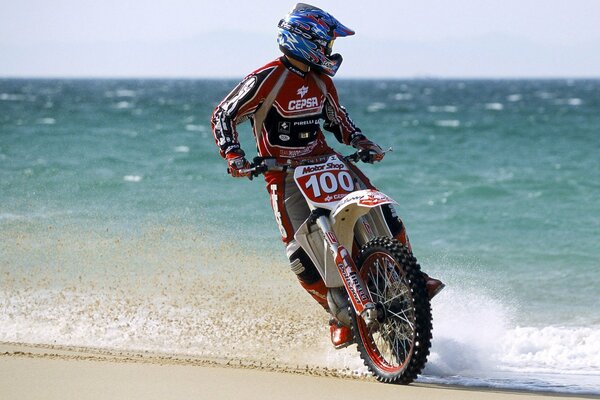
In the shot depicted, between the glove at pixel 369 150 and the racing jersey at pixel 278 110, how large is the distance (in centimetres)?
23

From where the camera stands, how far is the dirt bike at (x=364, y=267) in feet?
18.7

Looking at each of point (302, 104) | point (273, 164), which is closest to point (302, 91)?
point (302, 104)

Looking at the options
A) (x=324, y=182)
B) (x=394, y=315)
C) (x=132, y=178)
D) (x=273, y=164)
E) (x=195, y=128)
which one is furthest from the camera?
(x=195, y=128)

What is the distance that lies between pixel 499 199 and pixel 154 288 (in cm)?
971

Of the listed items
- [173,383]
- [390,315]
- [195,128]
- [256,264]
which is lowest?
[195,128]

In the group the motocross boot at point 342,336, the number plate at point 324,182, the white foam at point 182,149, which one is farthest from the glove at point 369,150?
the white foam at point 182,149

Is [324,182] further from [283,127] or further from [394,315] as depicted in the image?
[394,315]

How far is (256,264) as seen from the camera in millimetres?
10758

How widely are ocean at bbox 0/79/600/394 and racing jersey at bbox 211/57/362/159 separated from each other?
1494mm

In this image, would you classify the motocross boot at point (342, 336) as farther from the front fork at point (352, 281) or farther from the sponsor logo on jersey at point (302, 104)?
the sponsor logo on jersey at point (302, 104)

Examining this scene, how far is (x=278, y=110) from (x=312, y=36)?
51 centimetres

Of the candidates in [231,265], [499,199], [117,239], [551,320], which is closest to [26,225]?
[117,239]

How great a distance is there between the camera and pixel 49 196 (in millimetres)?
16547

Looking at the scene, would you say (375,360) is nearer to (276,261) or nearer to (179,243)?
(276,261)
